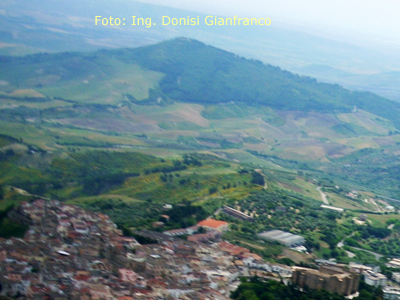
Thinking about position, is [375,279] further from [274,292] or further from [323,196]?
[323,196]

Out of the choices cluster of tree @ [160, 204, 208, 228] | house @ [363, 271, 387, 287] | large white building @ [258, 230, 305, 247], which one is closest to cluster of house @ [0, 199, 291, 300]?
house @ [363, 271, 387, 287]

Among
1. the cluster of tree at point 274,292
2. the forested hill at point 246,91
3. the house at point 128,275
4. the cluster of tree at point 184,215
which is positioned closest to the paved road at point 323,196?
the cluster of tree at point 184,215

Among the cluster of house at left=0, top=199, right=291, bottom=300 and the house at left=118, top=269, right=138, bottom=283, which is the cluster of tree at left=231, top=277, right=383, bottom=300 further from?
the house at left=118, top=269, right=138, bottom=283

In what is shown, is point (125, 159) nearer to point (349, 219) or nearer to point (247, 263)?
point (349, 219)

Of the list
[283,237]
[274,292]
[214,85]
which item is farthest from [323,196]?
[214,85]

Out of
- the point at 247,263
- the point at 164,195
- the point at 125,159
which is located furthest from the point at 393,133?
the point at 247,263
